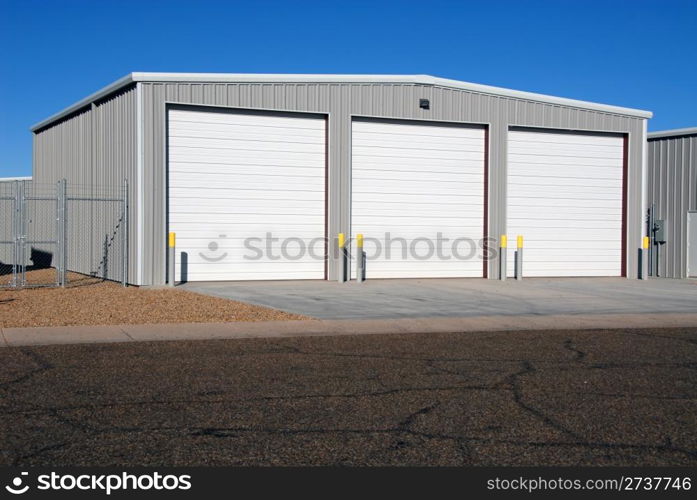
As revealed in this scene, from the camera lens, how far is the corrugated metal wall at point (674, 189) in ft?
90.4

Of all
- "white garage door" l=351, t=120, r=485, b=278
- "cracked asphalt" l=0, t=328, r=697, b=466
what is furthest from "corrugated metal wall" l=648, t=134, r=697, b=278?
"cracked asphalt" l=0, t=328, r=697, b=466

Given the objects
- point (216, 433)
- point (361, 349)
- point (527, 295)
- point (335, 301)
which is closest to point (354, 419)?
point (216, 433)

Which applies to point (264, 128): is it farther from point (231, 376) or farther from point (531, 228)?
point (231, 376)

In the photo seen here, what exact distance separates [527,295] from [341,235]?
552cm

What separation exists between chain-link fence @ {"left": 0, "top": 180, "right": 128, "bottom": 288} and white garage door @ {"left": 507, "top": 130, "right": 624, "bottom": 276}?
11.2 metres

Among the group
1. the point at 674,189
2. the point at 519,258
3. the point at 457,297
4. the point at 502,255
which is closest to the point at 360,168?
the point at 502,255

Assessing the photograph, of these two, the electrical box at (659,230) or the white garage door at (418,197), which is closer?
the white garage door at (418,197)

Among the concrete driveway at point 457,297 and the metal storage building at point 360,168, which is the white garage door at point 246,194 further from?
the concrete driveway at point 457,297

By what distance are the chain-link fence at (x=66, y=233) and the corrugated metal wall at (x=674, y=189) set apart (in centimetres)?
1754

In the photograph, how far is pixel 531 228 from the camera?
25.6 meters

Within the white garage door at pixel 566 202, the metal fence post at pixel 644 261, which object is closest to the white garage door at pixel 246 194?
the white garage door at pixel 566 202

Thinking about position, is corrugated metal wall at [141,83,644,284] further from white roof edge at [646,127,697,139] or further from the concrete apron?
the concrete apron

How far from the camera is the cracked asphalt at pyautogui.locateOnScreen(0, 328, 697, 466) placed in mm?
5895

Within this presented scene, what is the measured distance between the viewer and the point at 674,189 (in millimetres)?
28203
